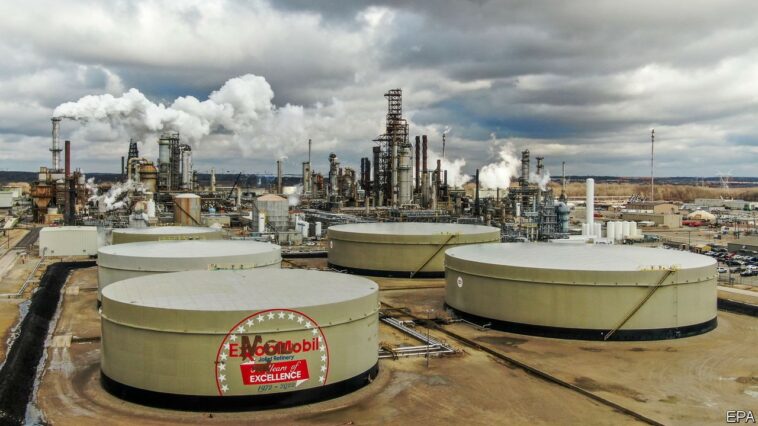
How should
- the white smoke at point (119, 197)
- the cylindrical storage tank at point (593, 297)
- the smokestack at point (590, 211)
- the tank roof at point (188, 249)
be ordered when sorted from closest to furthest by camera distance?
the cylindrical storage tank at point (593, 297) → the tank roof at point (188, 249) → the smokestack at point (590, 211) → the white smoke at point (119, 197)

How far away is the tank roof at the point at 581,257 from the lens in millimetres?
38469

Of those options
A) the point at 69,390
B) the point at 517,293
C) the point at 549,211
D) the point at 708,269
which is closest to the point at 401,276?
the point at 549,211

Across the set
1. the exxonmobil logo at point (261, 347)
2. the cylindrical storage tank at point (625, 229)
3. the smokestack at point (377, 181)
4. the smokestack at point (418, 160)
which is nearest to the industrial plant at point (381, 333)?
the exxonmobil logo at point (261, 347)

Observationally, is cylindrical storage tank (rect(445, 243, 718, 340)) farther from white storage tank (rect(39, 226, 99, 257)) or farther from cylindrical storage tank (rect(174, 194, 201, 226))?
cylindrical storage tank (rect(174, 194, 201, 226))

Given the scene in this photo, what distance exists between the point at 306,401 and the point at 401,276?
3697 centimetres

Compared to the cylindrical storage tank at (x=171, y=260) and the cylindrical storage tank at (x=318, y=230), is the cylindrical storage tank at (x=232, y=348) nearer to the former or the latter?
the cylindrical storage tank at (x=171, y=260)

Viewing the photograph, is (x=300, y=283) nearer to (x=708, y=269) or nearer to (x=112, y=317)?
(x=112, y=317)

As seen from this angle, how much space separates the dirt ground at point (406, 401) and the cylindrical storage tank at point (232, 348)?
25.6 inches

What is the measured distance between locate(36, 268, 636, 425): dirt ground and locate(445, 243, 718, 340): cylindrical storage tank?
6559 mm

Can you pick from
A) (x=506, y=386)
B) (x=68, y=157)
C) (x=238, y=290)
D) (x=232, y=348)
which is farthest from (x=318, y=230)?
(x=232, y=348)

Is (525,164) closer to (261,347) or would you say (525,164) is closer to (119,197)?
(119,197)

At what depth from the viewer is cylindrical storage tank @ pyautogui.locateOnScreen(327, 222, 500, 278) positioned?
199ft

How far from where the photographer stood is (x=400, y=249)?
61156mm

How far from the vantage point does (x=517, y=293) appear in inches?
1494
